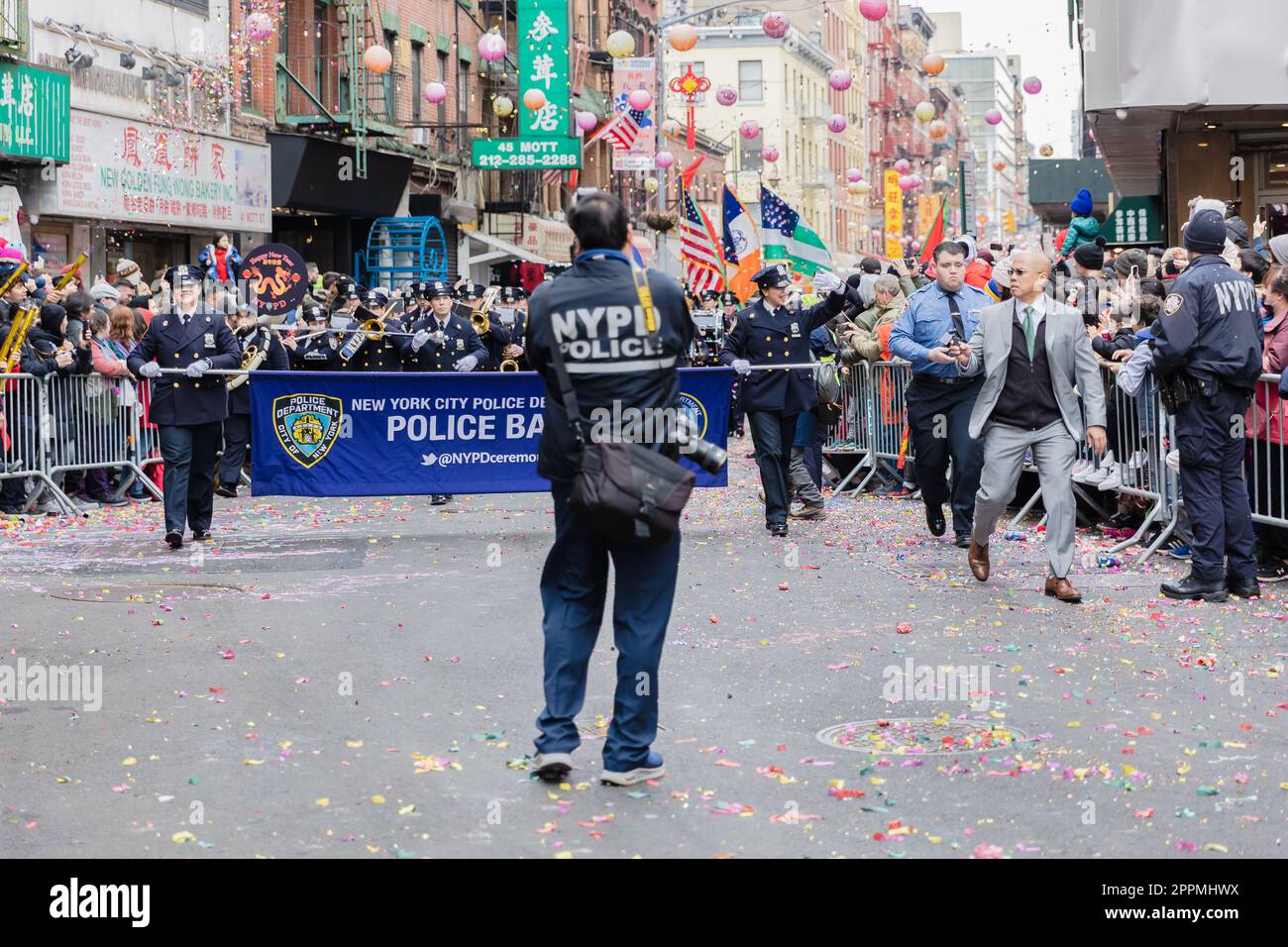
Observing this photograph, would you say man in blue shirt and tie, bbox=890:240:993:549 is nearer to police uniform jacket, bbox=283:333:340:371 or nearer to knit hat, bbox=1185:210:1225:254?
knit hat, bbox=1185:210:1225:254

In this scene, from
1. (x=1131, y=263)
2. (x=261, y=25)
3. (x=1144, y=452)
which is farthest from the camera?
(x=261, y=25)

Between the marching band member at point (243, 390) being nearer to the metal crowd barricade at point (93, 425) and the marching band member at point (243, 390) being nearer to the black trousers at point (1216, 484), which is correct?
the metal crowd barricade at point (93, 425)

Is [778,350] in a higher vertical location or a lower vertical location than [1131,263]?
lower

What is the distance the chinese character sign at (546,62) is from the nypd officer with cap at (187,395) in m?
25.3

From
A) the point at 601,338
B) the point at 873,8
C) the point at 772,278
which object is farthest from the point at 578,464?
the point at 873,8

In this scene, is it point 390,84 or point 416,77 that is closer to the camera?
point 390,84

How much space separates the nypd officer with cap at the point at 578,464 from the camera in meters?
6.38

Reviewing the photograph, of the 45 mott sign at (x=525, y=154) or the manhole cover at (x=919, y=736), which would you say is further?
the 45 mott sign at (x=525, y=154)

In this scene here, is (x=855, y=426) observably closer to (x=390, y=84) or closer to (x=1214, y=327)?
(x=1214, y=327)

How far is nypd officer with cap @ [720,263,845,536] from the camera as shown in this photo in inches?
547

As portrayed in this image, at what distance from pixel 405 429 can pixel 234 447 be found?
14.5ft

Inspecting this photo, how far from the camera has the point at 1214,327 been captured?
1025cm

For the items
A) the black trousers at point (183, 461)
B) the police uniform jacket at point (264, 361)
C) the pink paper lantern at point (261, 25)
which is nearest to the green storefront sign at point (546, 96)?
the pink paper lantern at point (261, 25)

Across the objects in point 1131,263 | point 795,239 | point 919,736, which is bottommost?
point 919,736
